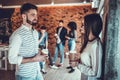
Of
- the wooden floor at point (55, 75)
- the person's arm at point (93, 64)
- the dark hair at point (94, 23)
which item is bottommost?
the wooden floor at point (55, 75)

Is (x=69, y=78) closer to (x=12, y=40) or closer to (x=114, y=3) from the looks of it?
(x=12, y=40)

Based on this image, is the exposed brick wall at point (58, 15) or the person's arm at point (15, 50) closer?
the person's arm at point (15, 50)

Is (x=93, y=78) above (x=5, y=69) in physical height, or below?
above

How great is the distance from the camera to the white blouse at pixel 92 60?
6.34 ft

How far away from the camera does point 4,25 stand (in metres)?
9.38

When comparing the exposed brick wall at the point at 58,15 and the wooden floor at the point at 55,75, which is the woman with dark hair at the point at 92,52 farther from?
the exposed brick wall at the point at 58,15

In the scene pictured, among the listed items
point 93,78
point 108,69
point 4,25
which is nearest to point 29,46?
point 93,78

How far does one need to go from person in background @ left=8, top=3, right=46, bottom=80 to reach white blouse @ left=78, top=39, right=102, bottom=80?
486mm

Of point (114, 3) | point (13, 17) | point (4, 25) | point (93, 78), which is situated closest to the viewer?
point (114, 3)

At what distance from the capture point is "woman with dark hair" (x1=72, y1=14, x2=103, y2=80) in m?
1.94

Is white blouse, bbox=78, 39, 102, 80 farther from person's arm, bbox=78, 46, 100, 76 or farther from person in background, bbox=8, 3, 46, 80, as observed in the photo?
person in background, bbox=8, 3, 46, 80

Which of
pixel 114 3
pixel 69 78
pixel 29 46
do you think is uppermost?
pixel 114 3

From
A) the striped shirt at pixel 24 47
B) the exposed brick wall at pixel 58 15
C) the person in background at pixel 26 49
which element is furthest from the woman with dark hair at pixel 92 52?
the exposed brick wall at pixel 58 15

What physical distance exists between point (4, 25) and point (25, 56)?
7.27 m
